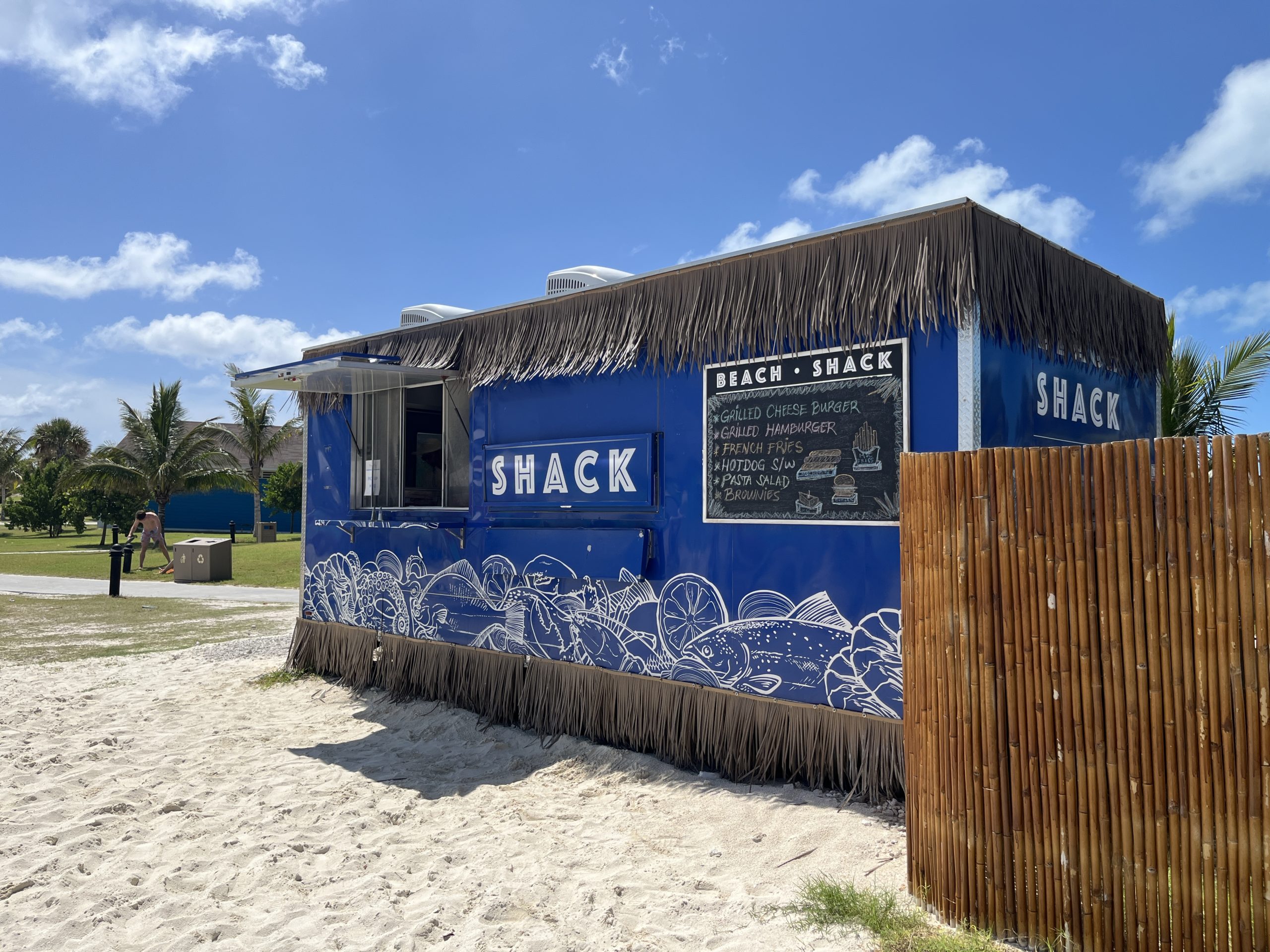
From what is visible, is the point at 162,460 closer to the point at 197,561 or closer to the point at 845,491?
the point at 197,561

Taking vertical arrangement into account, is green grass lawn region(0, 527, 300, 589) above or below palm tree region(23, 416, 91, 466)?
below

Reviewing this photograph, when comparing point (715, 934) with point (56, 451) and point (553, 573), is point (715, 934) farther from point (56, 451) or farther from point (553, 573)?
point (56, 451)

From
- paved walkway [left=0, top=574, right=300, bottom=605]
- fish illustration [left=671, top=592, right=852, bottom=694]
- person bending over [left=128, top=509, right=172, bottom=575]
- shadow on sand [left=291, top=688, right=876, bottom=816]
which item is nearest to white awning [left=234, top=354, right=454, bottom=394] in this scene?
shadow on sand [left=291, top=688, right=876, bottom=816]

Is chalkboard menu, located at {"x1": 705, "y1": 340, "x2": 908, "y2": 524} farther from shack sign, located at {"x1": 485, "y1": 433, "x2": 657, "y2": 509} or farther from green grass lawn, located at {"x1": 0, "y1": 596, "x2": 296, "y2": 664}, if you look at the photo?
green grass lawn, located at {"x1": 0, "y1": 596, "x2": 296, "y2": 664}

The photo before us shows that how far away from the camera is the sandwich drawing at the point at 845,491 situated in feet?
15.4

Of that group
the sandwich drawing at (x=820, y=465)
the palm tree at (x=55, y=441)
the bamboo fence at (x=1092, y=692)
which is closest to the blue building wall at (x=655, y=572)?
the sandwich drawing at (x=820, y=465)

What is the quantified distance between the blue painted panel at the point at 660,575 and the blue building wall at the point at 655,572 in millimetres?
10

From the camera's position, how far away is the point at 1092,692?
9.54ft

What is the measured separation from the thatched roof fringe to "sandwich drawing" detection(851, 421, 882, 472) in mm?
515

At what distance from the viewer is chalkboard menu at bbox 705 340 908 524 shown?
15.0ft

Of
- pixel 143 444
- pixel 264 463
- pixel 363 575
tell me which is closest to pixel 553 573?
pixel 363 575

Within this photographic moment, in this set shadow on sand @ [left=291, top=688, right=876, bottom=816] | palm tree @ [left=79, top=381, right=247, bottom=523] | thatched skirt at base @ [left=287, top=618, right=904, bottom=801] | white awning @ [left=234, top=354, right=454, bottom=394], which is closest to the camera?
thatched skirt at base @ [left=287, top=618, right=904, bottom=801]

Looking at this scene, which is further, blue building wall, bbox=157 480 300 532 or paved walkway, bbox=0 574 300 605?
blue building wall, bbox=157 480 300 532

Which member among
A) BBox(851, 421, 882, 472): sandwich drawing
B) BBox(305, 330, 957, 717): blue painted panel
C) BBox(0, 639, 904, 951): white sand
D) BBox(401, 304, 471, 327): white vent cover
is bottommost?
BBox(0, 639, 904, 951): white sand
